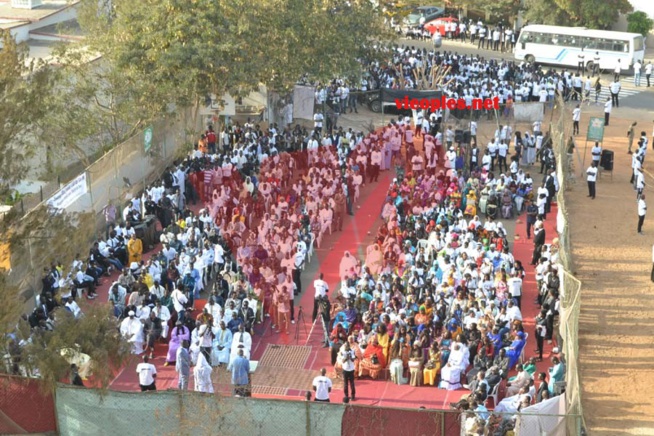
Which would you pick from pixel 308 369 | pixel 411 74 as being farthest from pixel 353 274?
pixel 411 74

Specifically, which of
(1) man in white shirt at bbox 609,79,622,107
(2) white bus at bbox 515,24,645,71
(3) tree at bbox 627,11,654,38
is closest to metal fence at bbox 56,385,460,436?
(1) man in white shirt at bbox 609,79,622,107

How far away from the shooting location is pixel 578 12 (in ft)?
147

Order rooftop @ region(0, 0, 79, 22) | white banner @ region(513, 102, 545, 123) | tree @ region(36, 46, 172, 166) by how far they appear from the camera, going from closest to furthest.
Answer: tree @ region(36, 46, 172, 166) → white banner @ region(513, 102, 545, 123) → rooftop @ region(0, 0, 79, 22)

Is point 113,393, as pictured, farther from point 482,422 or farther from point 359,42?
point 359,42

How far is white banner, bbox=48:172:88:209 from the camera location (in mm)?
23792

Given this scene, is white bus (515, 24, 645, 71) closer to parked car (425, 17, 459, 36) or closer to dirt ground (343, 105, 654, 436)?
parked car (425, 17, 459, 36)

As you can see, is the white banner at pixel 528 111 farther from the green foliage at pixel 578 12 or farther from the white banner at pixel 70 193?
the white banner at pixel 70 193

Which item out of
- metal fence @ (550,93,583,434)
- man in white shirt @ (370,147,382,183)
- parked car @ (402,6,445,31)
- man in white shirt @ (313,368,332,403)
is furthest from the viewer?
parked car @ (402,6,445,31)

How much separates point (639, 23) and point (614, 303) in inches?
1088

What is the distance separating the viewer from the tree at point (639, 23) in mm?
46562

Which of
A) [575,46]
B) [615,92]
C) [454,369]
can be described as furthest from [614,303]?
[575,46]

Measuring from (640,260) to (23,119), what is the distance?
1526 cm

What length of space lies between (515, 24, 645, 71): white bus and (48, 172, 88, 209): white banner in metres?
23.7

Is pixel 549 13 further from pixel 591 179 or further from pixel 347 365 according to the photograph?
pixel 347 365
